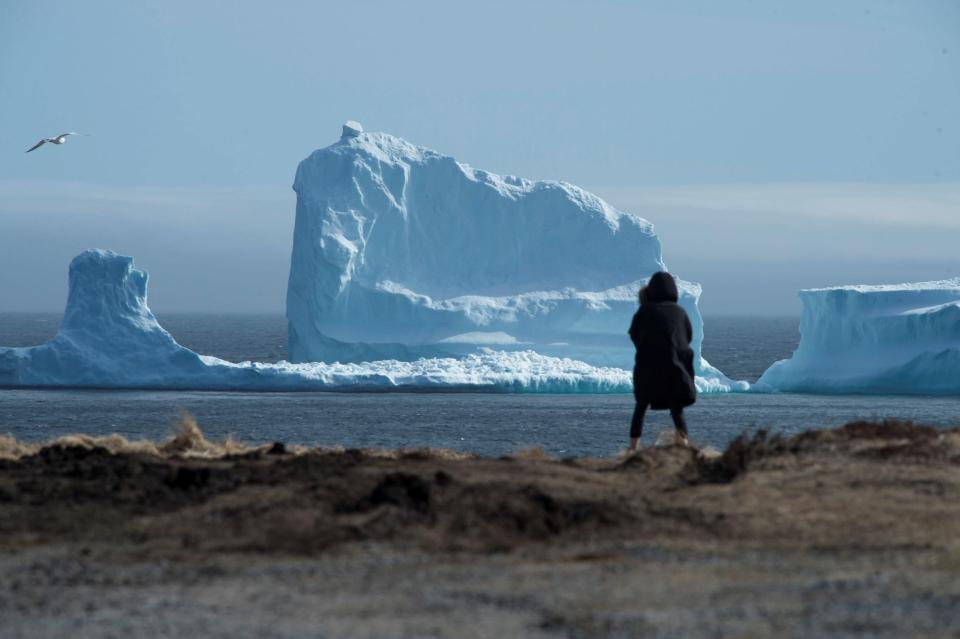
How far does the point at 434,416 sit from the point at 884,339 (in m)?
12.1

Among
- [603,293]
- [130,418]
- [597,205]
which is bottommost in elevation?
[130,418]

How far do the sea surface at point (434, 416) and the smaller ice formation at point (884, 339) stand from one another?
50 cm

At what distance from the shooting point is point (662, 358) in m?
8.52

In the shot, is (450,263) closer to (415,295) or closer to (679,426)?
(415,295)

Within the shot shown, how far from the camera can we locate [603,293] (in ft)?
123

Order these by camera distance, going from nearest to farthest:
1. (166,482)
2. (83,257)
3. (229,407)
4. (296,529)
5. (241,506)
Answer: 1. (296,529)
2. (241,506)
3. (166,482)
4. (229,407)
5. (83,257)

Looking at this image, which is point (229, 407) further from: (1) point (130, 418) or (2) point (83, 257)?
(2) point (83, 257)

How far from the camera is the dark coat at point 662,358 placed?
8.51m

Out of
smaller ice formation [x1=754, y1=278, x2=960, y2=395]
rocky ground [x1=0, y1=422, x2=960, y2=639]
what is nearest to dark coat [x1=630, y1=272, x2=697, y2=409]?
rocky ground [x1=0, y1=422, x2=960, y2=639]

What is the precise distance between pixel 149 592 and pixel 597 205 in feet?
113

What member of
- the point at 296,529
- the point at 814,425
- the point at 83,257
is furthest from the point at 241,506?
the point at 83,257

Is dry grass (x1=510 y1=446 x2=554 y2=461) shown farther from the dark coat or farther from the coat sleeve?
the coat sleeve

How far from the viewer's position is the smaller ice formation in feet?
112

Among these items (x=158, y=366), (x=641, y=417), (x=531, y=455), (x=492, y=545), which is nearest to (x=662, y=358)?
(x=641, y=417)
